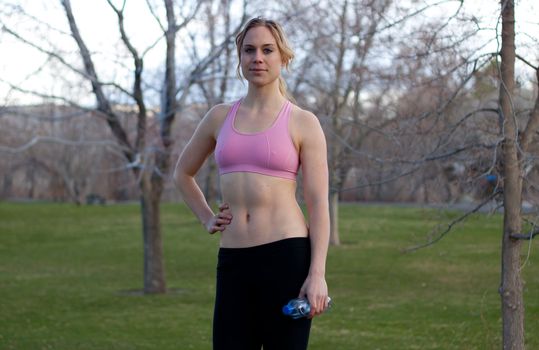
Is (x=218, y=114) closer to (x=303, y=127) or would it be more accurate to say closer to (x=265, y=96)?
(x=265, y=96)

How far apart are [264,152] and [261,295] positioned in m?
0.52

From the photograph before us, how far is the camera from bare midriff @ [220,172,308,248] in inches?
132

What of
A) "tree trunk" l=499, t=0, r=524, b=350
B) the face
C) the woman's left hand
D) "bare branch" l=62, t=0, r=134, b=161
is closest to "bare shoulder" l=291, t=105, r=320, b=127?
the face

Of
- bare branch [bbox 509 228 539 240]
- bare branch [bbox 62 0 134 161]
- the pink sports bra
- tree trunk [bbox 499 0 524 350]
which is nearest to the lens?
the pink sports bra

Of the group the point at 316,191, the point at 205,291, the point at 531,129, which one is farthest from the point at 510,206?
the point at 205,291

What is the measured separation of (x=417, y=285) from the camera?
54.4 ft

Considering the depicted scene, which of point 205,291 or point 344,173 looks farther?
point 205,291

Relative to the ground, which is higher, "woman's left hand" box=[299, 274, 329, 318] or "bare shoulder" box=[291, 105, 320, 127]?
"bare shoulder" box=[291, 105, 320, 127]

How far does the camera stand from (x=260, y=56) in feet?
11.2

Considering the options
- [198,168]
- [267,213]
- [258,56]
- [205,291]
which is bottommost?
[205,291]

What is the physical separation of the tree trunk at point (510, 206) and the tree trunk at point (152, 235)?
8913 mm

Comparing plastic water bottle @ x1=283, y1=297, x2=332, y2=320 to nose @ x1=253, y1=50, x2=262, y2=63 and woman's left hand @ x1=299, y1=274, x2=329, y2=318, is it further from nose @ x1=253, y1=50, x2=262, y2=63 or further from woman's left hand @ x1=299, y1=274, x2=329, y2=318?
nose @ x1=253, y1=50, x2=262, y2=63

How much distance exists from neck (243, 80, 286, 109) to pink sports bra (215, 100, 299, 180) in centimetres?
9

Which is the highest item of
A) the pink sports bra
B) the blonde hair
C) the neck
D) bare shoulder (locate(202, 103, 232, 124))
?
the blonde hair
